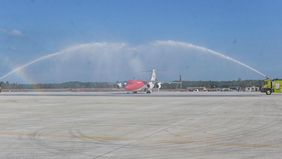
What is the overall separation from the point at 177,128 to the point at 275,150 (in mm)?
6873

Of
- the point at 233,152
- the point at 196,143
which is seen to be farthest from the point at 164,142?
the point at 233,152

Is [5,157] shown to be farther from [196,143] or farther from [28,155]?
[196,143]

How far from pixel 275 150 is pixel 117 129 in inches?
311

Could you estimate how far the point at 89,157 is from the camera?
37.3 ft

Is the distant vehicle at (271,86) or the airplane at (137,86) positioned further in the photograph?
the airplane at (137,86)

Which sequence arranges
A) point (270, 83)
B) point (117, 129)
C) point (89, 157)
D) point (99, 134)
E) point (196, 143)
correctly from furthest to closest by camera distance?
1. point (270, 83)
2. point (117, 129)
3. point (99, 134)
4. point (196, 143)
5. point (89, 157)

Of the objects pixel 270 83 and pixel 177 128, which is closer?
pixel 177 128

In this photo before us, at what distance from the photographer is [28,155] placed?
11703 mm

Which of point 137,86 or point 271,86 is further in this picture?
point 137,86

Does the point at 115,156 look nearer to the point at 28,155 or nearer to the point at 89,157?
the point at 89,157

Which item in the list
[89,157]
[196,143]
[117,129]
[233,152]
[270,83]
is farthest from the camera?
[270,83]

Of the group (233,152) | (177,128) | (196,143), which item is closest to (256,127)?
(177,128)

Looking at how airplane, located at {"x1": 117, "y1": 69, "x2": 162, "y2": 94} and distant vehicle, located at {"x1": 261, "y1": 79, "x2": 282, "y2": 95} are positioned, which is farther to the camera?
airplane, located at {"x1": 117, "y1": 69, "x2": 162, "y2": 94}

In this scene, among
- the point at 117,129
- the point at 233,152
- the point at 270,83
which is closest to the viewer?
the point at 233,152
